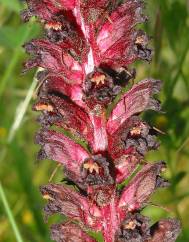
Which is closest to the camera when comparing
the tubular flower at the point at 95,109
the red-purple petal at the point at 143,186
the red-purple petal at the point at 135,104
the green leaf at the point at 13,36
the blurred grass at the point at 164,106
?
the tubular flower at the point at 95,109

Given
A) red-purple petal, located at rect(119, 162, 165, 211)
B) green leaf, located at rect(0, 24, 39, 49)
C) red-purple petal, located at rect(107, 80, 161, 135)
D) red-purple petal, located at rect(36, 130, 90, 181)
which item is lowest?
red-purple petal, located at rect(119, 162, 165, 211)

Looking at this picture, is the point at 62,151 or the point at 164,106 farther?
the point at 164,106

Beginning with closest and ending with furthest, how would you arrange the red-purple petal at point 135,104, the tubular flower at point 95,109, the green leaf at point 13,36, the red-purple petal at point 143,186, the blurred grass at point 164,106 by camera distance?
the tubular flower at point 95,109 → the red-purple petal at point 135,104 → the red-purple petal at point 143,186 → the blurred grass at point 164,106 → the green leaf at point 13,36

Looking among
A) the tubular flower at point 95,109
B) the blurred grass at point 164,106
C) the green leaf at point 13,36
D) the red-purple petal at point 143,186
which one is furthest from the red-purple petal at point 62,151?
the green leaf at point 13,36

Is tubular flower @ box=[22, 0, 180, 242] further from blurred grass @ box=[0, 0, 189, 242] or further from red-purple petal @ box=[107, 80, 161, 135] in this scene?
blurred grass @ box=[0, 0, 189, 242]

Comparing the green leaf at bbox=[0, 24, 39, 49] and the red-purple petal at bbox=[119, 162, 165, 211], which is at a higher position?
the green leaf at bbox=[0, 24, 39, 49]

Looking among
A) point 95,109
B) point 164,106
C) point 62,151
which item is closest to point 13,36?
point 164,106

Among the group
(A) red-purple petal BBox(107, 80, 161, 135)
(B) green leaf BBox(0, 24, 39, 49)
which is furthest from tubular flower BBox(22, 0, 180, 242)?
(B) green leaf BBox(0, 24, 39, 49)

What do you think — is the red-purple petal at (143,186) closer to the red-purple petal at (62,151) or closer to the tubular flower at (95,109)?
the tubular flower at (95,109)

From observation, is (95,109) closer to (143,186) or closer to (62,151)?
(62,151)
